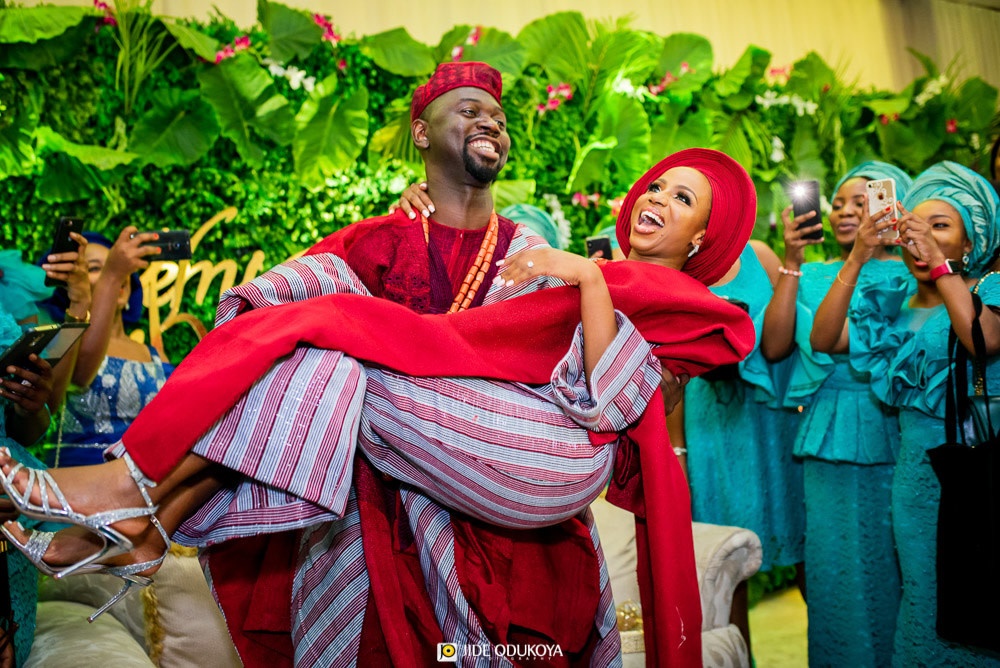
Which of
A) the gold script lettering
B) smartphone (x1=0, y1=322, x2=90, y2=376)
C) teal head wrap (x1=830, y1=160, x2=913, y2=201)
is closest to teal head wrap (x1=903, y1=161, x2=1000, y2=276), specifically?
teal head wrap (x1=830, y1=160, x2=913, y2=201)

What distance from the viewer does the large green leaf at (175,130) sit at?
426 centimetres

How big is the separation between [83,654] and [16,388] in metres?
0.83

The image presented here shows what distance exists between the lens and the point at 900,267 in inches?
136

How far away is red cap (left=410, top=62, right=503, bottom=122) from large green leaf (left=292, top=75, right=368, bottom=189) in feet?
8.63

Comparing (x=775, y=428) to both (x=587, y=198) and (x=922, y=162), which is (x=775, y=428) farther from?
(x=922, y=162)

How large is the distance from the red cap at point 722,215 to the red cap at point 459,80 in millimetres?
624

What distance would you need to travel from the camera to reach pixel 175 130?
14.3 ft

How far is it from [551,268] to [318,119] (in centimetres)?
341

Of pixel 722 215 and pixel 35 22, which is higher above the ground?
pixel 35 22

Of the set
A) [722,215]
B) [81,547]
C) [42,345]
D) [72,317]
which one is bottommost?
[81,547]

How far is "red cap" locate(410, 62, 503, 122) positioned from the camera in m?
2.21

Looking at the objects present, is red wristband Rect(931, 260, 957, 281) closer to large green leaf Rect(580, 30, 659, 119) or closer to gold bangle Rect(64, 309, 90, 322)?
gold bangle Rect(64, 309, 90, 322)

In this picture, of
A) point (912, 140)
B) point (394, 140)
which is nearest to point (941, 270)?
point (394, 140)

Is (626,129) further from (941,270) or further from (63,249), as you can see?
(63,249)
